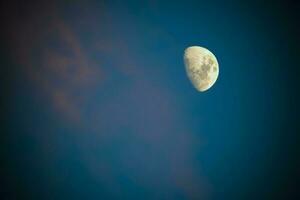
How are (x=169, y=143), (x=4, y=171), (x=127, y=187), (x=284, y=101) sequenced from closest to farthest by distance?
(x=4, y=171) < (x=127, y=187) < (x=169, y=143) < (x=284, y=101)

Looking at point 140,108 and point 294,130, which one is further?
point 294,130

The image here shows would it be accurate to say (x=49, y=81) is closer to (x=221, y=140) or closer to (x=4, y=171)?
(x=4, y=171)

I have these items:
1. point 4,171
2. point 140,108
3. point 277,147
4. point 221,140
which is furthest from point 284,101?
point 4,171

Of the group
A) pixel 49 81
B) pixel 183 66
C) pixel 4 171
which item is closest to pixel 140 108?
pixel 183 66

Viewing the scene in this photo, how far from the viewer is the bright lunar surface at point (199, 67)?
10.6 ft

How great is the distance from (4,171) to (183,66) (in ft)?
7.50

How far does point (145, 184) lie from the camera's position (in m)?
3.10

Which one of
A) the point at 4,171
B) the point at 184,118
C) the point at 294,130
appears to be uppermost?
the point at 294,130

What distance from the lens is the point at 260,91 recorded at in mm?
3520

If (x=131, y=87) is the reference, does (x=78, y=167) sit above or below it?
below

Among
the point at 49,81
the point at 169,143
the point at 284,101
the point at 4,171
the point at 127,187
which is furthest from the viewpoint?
the point at 284,101

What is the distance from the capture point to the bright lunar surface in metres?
3.25

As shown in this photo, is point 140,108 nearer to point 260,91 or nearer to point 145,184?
point 145,184

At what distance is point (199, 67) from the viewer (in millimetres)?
3260
